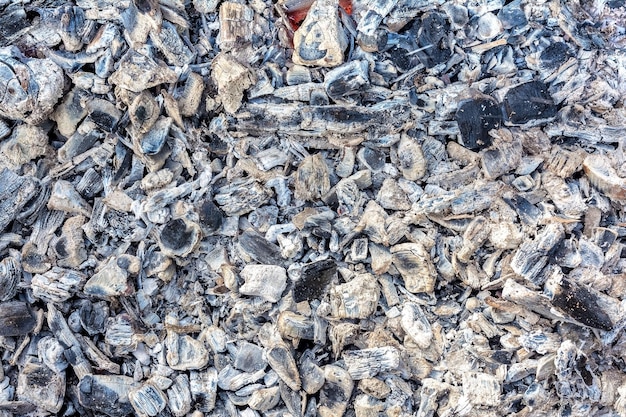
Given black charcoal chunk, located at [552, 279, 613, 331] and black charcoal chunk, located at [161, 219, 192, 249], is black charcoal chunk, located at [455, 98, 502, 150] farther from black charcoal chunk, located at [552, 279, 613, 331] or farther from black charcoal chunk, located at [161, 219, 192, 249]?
black charcoal chunk, located at [161, 219, 192, 249]

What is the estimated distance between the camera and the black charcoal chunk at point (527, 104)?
5.59ft

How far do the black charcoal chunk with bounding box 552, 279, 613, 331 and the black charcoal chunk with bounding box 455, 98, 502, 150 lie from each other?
1.60 feet

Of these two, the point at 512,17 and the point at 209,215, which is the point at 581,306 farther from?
the point at 209,215

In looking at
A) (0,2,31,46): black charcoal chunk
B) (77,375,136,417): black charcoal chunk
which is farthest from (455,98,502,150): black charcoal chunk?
(0,2,31,46): black charcoal chunk

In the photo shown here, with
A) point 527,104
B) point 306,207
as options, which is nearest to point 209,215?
point 306,207

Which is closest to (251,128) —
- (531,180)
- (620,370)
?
(531,180)

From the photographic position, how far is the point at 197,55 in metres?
1.75

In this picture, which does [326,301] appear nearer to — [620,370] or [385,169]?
[385,169]

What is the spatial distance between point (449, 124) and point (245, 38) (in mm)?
689

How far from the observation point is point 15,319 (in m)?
1.65

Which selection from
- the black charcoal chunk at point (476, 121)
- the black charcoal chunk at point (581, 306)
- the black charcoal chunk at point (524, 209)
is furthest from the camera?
the black charcoal chunk at point (476, 121)

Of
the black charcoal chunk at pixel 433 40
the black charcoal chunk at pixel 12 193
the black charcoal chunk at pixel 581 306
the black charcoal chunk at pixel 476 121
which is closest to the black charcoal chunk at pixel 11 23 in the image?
the black charcoal chunk at pixel 12 193

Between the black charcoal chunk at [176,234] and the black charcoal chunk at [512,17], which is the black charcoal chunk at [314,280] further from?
the black charcoal chunk at [512,17]

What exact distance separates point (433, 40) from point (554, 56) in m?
0.38
